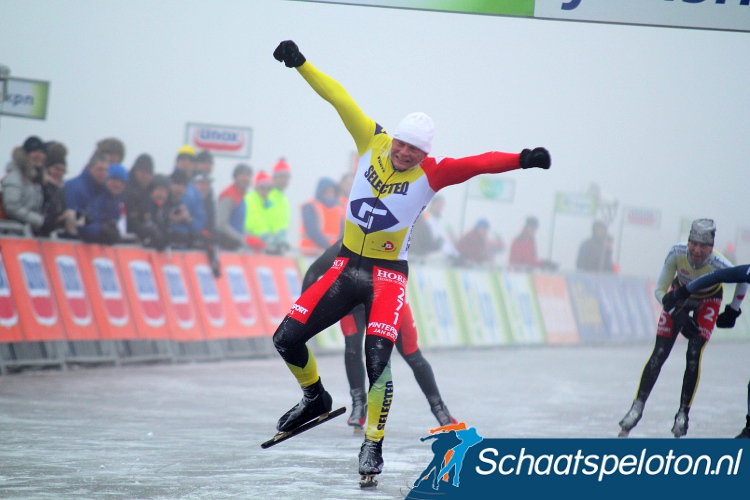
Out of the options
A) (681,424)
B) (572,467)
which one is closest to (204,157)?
(681,424)

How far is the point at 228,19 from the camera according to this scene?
1836 centimetres

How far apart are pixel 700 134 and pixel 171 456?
62.1 ft

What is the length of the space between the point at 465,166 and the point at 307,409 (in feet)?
6.63

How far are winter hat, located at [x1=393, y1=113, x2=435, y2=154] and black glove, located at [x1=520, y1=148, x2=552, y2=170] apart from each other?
669 millimetres

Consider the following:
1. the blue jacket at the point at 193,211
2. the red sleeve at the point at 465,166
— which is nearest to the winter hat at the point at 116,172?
the blue jacket at the point at 193,211

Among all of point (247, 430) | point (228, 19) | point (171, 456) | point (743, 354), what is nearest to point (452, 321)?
point (228, 19)

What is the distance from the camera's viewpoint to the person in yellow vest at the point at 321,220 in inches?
663

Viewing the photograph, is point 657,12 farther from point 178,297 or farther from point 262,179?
point 262,179

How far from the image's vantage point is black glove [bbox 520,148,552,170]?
651 centimetres

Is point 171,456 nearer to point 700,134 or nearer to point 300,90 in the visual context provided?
point 300,90

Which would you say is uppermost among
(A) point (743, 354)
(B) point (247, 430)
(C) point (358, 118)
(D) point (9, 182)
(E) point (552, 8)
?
(E) point (552, 8)

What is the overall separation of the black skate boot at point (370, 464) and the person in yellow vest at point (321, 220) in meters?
10.3

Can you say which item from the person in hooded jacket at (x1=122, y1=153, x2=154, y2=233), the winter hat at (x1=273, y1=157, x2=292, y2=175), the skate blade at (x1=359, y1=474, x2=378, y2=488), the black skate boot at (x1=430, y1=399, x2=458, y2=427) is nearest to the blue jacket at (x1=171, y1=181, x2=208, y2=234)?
the person in hooded jacket at (x1=122, y1=153, x2=154, y2=233)

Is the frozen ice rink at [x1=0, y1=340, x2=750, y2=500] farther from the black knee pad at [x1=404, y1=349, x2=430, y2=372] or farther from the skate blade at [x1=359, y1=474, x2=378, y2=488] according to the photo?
the black knee pad at [x1=404, y1=349, x2=430, y2=372]
